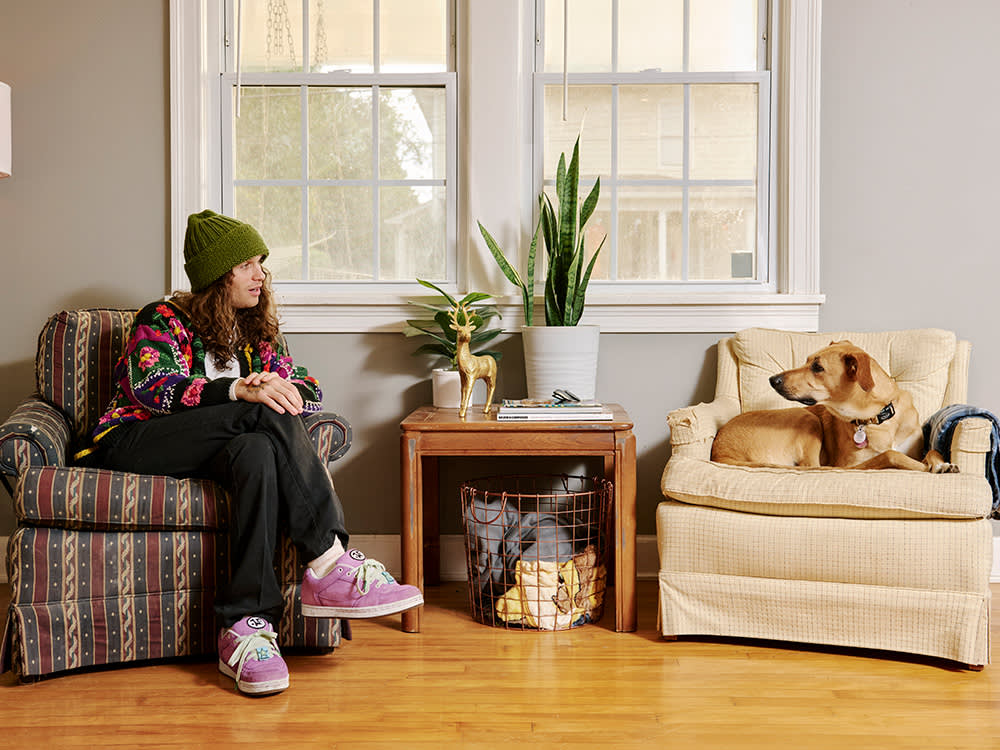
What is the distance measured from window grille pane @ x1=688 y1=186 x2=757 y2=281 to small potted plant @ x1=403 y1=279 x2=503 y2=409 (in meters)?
0.74

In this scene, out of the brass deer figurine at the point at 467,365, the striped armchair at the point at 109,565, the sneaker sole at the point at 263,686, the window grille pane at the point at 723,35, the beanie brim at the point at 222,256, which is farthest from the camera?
the window grille pane at the point at 723,35

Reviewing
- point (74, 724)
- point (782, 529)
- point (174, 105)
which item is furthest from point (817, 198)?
point (74, 724)

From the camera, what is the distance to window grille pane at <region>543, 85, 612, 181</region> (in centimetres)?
308

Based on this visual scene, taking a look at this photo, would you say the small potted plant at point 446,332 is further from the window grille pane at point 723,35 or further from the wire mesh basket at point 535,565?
the window grille pane at point 723,35

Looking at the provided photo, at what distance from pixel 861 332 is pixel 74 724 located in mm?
2456

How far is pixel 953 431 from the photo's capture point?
2406 mm

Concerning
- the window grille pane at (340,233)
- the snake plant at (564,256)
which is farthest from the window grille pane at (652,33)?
the window grille pane at (340,233)

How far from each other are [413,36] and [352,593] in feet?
6.32

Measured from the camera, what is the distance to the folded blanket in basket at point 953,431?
2.39 meters

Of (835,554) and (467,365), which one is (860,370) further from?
(467,365)

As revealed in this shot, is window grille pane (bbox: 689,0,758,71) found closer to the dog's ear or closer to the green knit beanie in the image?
→ the dog's ear

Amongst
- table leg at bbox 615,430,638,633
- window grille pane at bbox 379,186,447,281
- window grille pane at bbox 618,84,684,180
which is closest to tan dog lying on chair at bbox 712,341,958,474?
table leg at bbox 615,430,638,633

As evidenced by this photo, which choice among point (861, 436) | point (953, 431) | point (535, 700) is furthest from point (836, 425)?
point (535, 700)

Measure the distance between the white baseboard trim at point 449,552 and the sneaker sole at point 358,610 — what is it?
2.98 feet
